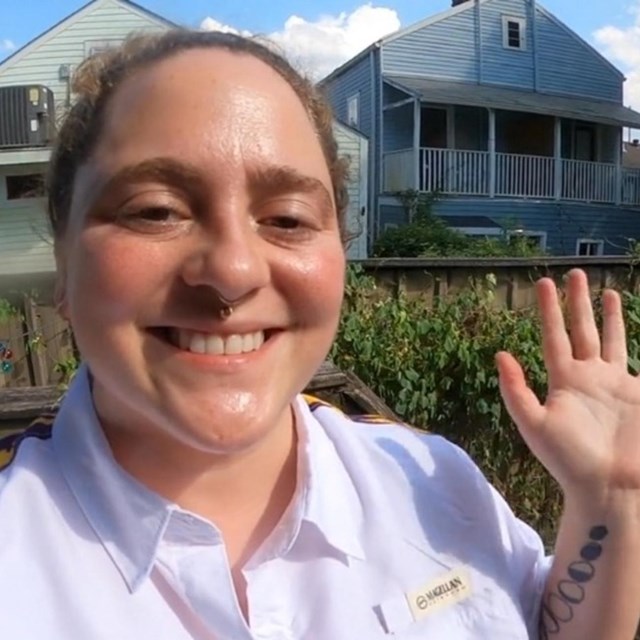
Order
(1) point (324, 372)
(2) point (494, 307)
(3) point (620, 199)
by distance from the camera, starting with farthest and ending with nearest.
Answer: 1. (3) point (620, 199)
2. (2) point (494, 307)
3. (1) point (324, 372)

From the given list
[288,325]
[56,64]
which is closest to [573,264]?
[288,325]

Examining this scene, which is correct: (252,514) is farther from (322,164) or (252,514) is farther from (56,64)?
(56,64)

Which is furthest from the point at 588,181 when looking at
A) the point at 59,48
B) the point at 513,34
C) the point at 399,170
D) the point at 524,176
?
the point at 59,48

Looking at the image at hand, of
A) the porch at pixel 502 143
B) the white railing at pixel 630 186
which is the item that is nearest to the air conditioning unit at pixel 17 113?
the porch at pixel 502 143

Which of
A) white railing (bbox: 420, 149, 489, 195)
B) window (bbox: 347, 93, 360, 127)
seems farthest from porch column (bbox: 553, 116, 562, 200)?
window (bbox: 347, 93, 360, 127)

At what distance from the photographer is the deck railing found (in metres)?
19.9

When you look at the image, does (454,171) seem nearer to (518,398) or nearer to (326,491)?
(518,398)

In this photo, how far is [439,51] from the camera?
69.5 ft

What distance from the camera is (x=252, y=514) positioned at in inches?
48.7

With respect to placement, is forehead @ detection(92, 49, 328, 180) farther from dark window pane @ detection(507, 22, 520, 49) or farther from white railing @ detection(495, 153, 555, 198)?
dark window pane @ detection(507, 22, 520, 49)

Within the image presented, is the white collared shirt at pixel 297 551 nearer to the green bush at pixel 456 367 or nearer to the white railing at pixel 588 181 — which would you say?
the green bush at pixel 456 367

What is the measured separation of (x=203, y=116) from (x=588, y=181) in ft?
72.8

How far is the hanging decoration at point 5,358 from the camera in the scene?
3.83 m

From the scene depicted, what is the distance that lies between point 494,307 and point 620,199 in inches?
766
